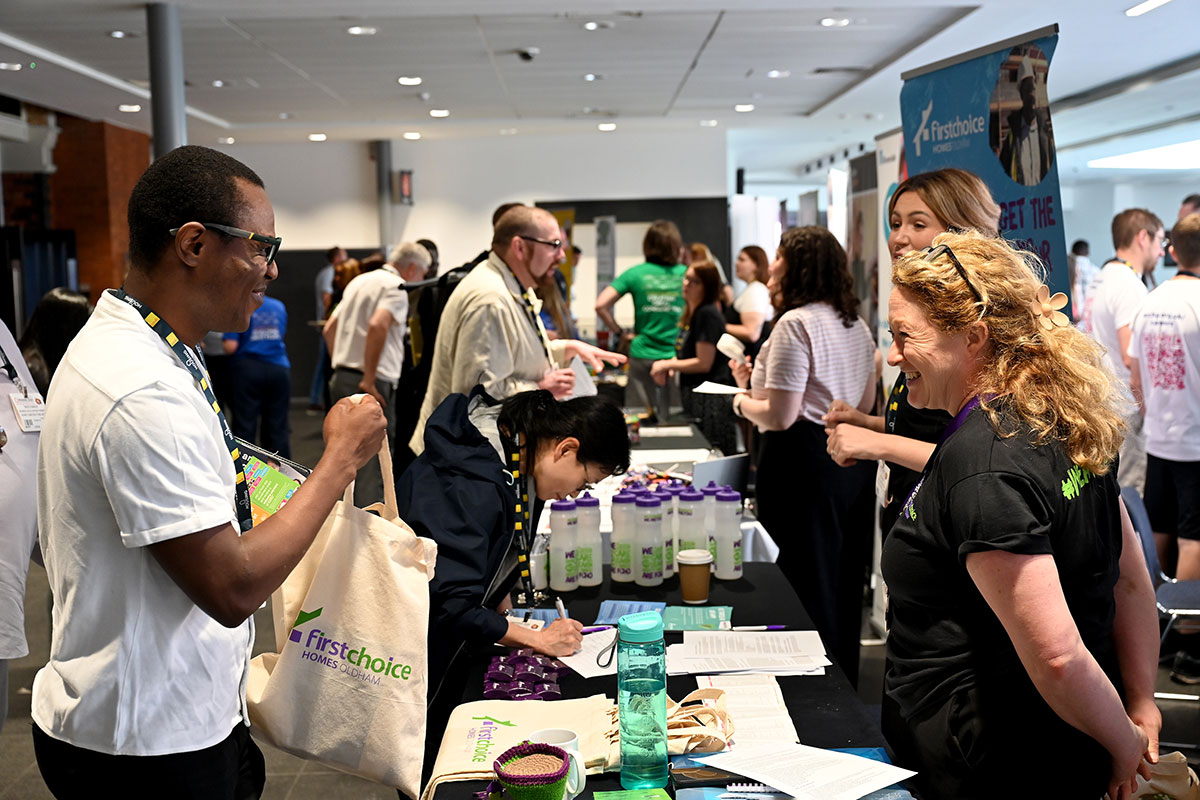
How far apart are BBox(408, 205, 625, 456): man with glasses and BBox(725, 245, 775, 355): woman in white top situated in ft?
7.32

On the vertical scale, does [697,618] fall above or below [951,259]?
below

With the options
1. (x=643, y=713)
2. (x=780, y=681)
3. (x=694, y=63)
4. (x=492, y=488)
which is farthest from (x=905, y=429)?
(x=694, y=63)

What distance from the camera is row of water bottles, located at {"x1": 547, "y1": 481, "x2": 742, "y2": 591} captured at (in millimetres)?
2441

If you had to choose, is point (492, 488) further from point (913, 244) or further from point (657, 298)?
point (657, 298)

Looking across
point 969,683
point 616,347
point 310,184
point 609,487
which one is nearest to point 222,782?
point 969,683

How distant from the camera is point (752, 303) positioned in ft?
21.4

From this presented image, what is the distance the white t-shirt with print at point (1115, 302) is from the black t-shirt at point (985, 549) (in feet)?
12.4

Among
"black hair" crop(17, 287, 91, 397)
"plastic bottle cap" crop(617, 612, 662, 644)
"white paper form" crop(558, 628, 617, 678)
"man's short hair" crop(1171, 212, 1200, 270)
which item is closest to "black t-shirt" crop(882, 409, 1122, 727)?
"plastic bottle cap" crop(617, 612, 662, 644)

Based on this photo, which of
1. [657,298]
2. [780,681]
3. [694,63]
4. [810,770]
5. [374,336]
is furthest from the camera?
Result: [694,63]

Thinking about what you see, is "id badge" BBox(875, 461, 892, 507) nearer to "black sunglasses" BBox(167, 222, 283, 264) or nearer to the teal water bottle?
the teal water bottle

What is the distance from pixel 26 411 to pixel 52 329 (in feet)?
3.57

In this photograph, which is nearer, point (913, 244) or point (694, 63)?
point (913, 244)

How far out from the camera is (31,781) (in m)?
3.02

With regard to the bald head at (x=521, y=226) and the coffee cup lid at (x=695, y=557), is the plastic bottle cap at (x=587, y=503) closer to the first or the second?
the coffee cup lid at (x=695, y=557)
